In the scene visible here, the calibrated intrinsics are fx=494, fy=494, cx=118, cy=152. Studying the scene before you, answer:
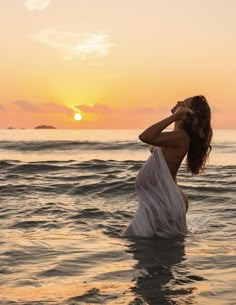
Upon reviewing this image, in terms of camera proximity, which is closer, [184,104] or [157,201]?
[184,104]

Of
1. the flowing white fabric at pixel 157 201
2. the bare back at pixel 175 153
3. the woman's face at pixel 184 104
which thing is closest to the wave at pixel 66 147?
the flowing white fabric at pixel 157 201

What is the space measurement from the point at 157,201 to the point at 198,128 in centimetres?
137

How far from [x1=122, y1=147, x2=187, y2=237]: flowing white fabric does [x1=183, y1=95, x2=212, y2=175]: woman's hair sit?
1.78 feet

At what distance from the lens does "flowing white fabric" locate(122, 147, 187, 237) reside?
7.93 meters

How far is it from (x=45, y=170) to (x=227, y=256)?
13.0 metres

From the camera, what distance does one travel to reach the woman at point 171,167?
7.59 m

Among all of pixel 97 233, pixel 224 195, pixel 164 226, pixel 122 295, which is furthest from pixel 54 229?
pixel 224 195

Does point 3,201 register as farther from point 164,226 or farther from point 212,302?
point 212,302

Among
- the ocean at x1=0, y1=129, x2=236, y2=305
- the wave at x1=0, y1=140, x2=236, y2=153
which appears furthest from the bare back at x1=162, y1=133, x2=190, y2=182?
the wave at x1=0, y1=140, x2=236, y2=153

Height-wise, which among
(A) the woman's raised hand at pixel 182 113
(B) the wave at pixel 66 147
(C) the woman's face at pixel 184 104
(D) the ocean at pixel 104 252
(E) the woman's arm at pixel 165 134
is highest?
(C) the woman's face at pixel 184 104

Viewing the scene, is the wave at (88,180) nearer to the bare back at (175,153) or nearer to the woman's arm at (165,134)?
the bare back at (175,153)

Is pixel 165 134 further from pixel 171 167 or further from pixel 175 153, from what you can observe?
pixel 171 167

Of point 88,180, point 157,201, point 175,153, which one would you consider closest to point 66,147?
point 88,180

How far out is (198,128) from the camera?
764 centimetres
